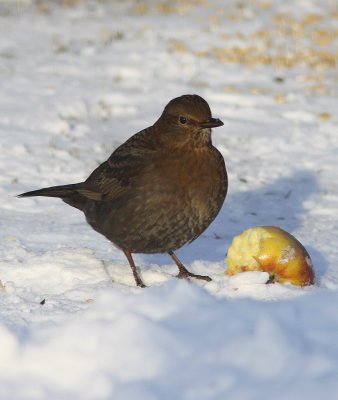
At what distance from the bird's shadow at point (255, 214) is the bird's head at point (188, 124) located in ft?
3.29

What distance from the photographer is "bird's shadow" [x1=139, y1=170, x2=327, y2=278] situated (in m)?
5.94

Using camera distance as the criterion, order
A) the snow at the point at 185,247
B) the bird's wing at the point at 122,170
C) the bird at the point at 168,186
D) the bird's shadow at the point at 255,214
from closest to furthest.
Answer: the snow at the point at 185,247 → the bird at the point at 168,186 → the bird's wing at the point at 122,170 → the bird's shadow at the point at 255,214

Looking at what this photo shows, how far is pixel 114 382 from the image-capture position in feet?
10.8

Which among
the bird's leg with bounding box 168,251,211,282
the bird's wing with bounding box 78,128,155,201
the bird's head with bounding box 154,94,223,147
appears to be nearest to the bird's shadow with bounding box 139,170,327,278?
the bird's leg with bounding box 168,251,211,282

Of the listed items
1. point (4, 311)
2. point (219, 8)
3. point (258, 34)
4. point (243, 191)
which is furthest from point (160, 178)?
point (219, 8)

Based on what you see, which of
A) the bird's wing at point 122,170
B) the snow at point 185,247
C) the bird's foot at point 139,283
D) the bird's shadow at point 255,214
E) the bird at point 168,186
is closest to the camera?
the snow at point 185,247

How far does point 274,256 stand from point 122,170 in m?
1.03

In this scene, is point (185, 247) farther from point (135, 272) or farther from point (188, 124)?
point (188, 124)

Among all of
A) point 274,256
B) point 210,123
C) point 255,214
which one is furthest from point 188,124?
point 255,214

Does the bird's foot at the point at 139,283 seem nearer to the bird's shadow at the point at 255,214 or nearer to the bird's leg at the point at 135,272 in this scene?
the bird's leg at the point at 135,272

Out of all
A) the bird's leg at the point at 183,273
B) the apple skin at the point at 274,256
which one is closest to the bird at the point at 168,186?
the bird's leg at the point at 183,273

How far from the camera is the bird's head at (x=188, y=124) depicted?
198 inches

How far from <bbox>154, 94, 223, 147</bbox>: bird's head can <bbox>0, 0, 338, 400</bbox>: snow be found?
2.63 ft

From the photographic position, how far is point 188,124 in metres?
5.06
